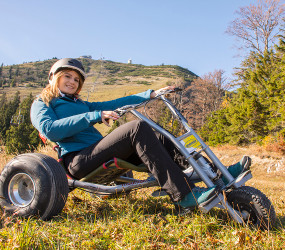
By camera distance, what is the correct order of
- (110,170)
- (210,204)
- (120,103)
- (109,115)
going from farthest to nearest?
1. (120,103)
2. (110,170)
3. (109,115)
4. (210,204)

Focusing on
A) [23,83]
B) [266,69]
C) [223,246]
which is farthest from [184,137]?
[23,83]

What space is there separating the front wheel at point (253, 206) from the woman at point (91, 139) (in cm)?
25

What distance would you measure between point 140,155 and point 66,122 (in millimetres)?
744

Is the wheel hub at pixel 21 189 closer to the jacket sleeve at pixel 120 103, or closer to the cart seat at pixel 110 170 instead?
the cart seat at pixel 110 170

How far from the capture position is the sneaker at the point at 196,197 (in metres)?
1.90

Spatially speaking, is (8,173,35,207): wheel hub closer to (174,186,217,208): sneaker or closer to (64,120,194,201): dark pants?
(64,120,194,201): dark pants

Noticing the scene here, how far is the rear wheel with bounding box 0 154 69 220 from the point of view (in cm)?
208

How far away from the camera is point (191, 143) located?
2.39 meters

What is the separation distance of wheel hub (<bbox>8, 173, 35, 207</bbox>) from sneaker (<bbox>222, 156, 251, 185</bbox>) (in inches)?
70.8

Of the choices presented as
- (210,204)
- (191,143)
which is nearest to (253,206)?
(210,204)

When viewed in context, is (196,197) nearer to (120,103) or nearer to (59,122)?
(59,122)

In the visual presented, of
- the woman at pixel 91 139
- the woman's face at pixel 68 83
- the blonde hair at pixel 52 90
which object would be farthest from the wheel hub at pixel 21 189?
the woman's face at pixel 68 83

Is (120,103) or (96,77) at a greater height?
(96,77)

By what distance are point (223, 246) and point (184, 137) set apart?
1026 mm
